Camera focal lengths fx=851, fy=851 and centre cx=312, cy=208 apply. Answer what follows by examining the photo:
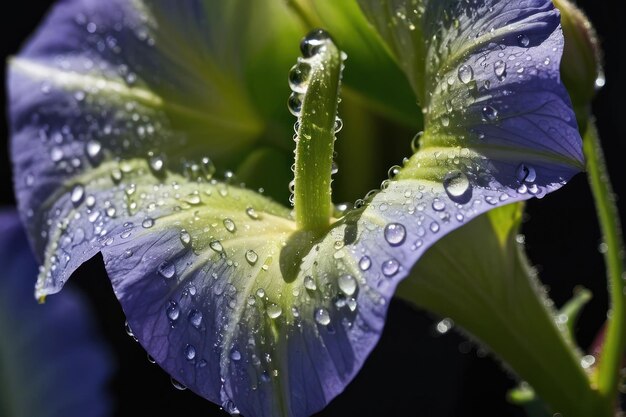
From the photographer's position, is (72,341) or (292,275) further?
(72,341)

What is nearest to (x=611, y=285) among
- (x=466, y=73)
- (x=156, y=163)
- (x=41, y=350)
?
(x=466, y=73)

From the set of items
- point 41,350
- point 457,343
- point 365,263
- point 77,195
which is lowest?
point 41,350

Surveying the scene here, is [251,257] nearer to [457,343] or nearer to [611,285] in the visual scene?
[611,285]

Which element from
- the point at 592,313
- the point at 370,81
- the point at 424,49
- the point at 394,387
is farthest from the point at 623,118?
the point at 424,49

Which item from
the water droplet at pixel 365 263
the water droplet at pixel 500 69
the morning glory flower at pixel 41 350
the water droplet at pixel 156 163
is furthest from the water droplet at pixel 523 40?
the morning glory flower at pixel 41 350

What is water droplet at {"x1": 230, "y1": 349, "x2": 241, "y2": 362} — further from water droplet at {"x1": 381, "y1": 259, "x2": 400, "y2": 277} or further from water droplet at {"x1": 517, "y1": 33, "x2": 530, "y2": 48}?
water droplet at {"x1": 517, "y1": 33, "x2": 530, "y2": 48}

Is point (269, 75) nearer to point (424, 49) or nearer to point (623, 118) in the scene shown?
point (424, 49)

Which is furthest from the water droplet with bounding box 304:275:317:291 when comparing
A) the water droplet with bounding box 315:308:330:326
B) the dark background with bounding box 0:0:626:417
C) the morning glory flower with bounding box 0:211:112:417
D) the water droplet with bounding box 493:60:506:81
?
the dark background with bounding box 0:0:626:417
